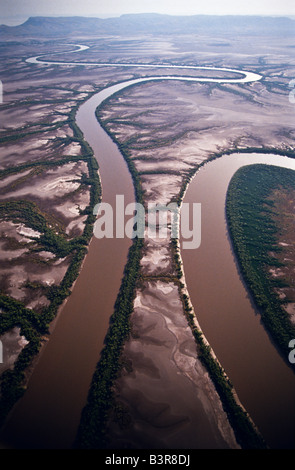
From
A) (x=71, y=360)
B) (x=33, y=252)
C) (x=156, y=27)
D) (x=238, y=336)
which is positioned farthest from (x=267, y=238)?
(x=156, y=27)

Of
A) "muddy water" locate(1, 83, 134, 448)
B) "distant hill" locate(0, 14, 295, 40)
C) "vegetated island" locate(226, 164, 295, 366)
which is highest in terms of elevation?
"distant hill" locate(0, 14, 295, 40)

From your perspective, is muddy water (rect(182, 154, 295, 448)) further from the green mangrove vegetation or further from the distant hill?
the distant hill

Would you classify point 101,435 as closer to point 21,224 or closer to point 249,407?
point 249,407

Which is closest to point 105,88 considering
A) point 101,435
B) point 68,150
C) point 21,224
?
point 68,150

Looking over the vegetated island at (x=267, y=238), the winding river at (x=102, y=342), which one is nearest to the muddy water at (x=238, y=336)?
the winding river at (x=102, y=342)

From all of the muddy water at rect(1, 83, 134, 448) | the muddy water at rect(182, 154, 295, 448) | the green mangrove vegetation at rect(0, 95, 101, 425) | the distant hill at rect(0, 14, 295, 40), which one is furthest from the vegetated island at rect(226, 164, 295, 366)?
the distant hill at rect(0, 14, 295, 40)

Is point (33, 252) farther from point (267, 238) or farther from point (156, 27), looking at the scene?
point (156, 27)
